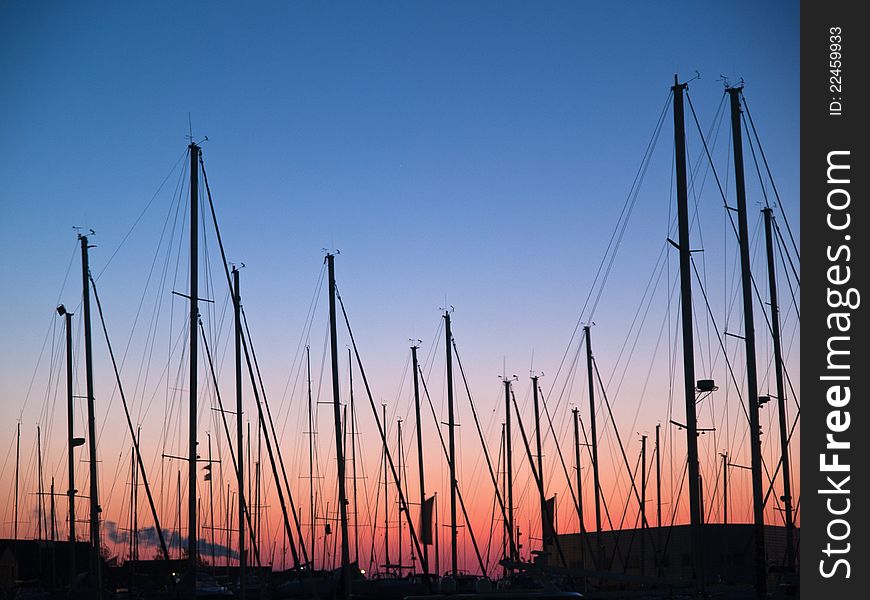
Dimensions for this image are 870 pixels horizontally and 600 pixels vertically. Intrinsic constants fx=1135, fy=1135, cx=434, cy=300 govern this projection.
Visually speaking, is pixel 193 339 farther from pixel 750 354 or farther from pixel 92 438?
pixel 750 354

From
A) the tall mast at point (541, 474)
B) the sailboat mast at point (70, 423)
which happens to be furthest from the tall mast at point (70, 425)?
the tall mast at point (541, 474)

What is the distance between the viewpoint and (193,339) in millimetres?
37969

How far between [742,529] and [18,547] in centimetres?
6032

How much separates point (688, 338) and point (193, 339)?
16.6 meters

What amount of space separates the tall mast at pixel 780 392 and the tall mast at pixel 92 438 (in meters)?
24.0

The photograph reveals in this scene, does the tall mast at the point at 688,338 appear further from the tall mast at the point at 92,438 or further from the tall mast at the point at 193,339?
the tall mast at the point at 92,438

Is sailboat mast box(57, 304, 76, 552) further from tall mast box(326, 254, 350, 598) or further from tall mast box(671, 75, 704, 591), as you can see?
tall mast box(671, 75, 704, 591)

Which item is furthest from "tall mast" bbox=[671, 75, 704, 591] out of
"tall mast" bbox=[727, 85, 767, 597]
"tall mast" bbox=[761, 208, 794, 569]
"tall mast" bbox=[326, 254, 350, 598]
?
"tall mast" bbox=[326, 254, 350, 598]

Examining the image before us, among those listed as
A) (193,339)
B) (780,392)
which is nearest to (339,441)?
(193,339)

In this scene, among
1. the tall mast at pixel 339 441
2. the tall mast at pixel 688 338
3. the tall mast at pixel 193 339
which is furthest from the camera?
the tall mast at pixel 339 441

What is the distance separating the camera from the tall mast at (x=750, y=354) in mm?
31906
